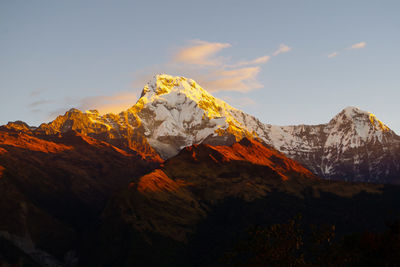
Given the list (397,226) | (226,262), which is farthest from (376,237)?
(226,262)

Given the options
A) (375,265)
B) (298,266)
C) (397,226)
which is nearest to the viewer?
(298,266)

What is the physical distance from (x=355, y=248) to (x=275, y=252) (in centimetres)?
2440

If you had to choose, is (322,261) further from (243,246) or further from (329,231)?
(243,246)

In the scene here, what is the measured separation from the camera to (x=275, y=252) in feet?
394

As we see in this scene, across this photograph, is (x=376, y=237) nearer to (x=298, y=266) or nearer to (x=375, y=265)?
(x=375, y=265)

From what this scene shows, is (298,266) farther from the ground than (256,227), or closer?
closer

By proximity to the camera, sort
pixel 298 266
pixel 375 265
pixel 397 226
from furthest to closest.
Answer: pixel 397 226
pixel 375 265
pixel 298 266

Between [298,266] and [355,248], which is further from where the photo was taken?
[355,248]

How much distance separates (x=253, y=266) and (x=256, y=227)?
9730mm

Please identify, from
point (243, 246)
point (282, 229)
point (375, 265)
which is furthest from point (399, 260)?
point (243, 246)

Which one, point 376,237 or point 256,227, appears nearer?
point 256,227

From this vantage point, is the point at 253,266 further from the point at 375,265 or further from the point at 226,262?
the point at 375,265

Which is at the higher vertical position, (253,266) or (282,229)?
(282,229)

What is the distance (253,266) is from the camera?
401 ft
